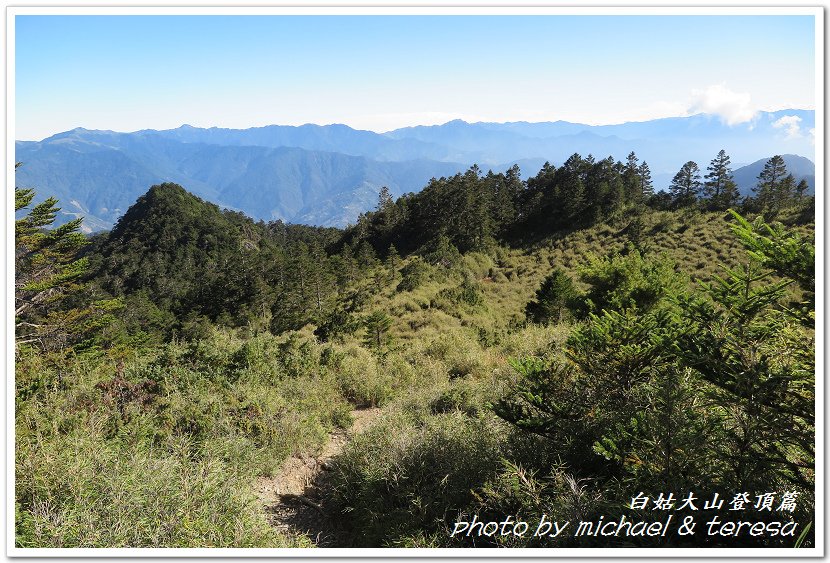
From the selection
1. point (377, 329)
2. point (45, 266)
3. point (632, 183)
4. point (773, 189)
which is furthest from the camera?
point (632, 183)

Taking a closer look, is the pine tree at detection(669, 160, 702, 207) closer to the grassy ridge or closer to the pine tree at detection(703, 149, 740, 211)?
the pine tree at detection(703, 149, 740, 211)

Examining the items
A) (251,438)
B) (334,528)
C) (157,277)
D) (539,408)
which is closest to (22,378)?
(251,438)

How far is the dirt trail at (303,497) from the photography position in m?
4.43

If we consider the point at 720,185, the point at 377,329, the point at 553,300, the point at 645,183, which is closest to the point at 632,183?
the point at 645,183

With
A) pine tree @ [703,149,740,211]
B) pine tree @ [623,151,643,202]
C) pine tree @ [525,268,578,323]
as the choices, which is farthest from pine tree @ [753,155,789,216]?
pine tree @ [525,268,578,323]

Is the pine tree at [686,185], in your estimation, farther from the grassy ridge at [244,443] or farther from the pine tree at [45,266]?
the pine tree at [45,266]

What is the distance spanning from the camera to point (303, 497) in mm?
4930

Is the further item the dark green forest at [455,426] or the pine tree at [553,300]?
the pine tree at [553,300]

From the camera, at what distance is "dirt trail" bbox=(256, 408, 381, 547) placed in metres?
4.43

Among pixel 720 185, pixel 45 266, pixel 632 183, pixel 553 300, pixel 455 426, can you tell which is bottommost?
pixel 553 300

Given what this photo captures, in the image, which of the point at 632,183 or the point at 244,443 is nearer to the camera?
the point at 244,443

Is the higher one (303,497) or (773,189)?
(773,189)

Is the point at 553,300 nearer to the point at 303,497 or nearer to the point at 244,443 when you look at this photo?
the point at 303,497

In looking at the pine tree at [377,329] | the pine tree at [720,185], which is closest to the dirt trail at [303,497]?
the pine tree at [377,329]
